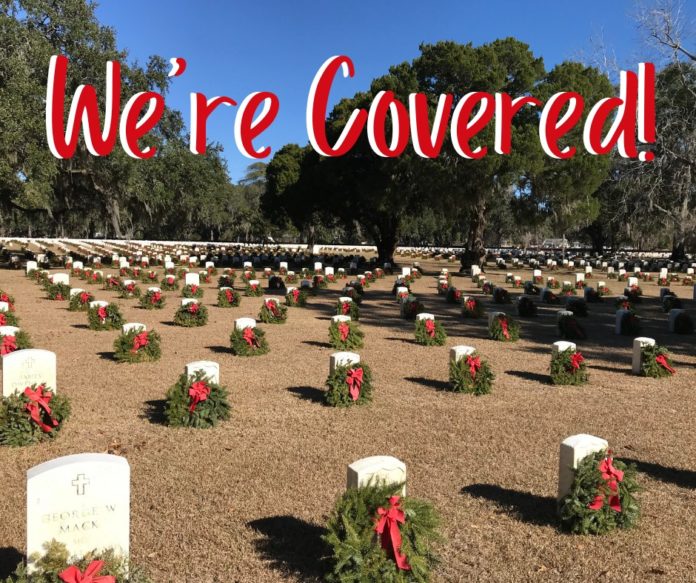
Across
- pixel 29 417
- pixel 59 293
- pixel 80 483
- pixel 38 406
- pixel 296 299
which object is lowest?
pixel 29 417

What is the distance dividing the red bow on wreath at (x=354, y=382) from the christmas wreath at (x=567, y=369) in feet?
10.9

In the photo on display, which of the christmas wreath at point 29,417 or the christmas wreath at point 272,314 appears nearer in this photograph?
the christmas wreath at point 29,417

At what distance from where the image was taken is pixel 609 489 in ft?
15.5

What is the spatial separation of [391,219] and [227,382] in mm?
30238

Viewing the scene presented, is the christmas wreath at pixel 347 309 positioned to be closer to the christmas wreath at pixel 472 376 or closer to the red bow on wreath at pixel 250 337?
the red bow on wreath at pixel 250 337

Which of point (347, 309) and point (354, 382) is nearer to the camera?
point (354, 382)

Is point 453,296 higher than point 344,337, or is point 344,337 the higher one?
point 453,296

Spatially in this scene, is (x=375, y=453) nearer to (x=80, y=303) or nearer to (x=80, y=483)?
(x=80, y=483)

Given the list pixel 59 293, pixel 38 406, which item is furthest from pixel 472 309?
pixel 59 293

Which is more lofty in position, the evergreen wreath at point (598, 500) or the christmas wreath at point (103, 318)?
the christmas wreath at point (103, 318)

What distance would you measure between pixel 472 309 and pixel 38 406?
1215cm

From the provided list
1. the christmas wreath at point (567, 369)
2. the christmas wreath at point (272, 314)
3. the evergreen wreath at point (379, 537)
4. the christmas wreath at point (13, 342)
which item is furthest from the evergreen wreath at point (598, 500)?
the christmas wreath at point (272, 314)

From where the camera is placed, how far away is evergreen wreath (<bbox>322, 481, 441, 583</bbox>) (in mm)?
3781

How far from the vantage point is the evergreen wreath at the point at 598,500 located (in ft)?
15.4
